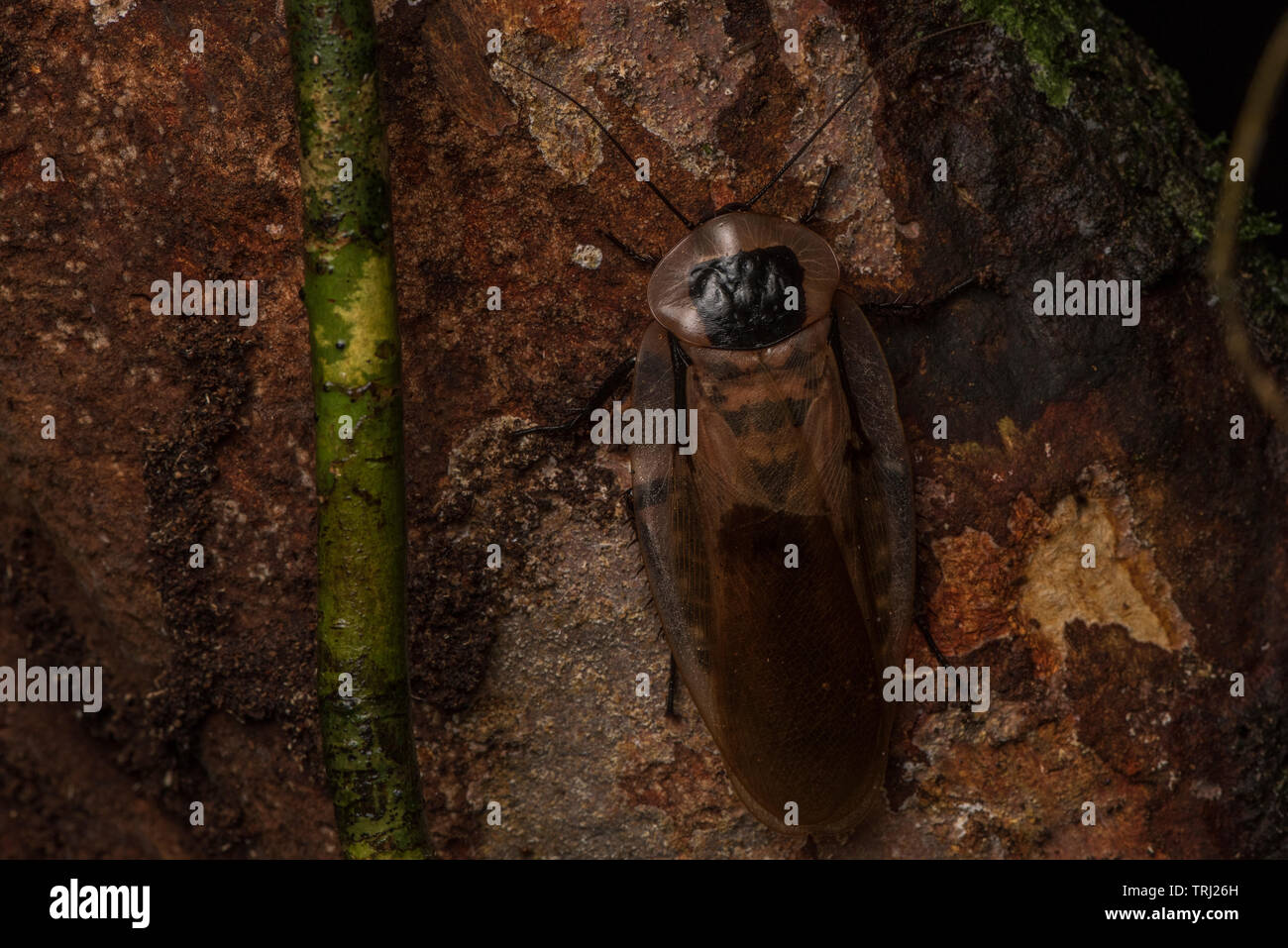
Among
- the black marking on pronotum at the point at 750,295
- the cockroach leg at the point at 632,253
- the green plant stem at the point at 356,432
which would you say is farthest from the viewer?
the cockroach leg at the point at 632,253

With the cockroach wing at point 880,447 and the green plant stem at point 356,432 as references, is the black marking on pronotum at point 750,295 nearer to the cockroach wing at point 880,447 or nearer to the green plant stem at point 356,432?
the cockroach wing at point 880,447

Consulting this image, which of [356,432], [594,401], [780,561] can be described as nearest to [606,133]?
[594,401]

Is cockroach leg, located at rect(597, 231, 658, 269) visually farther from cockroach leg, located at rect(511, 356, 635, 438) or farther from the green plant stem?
the green plant stem

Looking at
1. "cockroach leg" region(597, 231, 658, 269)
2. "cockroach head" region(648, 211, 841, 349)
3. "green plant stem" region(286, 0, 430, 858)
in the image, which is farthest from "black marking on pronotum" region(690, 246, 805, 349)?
"green plant stem" region(286, 0, 430, 858)

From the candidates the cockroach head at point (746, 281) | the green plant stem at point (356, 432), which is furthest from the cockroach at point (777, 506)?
the green plant stem at point (356, 432)

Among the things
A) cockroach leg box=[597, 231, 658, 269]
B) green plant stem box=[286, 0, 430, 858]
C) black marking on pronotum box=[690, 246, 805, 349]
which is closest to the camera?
green plant stem box=[286, 0, 430, 858]

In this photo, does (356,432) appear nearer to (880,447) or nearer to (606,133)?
(606,133)
